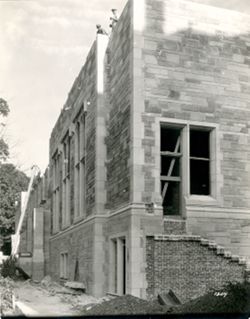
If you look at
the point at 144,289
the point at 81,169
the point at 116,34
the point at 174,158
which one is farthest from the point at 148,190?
the point at 81,169

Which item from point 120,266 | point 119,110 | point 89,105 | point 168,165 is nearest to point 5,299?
point 120,266

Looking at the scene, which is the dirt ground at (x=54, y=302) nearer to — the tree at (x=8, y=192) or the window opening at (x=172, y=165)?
the tree at (x=8, y=192)

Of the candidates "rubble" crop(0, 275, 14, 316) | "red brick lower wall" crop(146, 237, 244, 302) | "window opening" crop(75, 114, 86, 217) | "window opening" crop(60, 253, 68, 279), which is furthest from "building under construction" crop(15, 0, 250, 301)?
"window opening" crop(60, 253, 68, 279)

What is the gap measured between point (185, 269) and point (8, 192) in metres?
4.87

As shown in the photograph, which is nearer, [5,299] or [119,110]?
[5,299]

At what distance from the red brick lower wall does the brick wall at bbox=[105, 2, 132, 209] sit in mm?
1890

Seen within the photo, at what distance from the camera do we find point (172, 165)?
1592 centimetres

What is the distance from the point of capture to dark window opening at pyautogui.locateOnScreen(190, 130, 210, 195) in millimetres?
16156

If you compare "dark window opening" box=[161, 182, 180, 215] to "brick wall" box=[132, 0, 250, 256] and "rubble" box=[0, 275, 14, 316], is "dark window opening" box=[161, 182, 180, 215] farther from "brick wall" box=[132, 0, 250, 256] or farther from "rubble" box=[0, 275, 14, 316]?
"rubble" box=[0, 275, 14, 316]

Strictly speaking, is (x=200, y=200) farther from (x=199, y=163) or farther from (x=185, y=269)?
(x=185, y=269)

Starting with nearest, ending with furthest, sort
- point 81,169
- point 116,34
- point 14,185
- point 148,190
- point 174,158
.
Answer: point 14,185 < point 148,190 < point 174,158 < point 116,34 < point 81,169

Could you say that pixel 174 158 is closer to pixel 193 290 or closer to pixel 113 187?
pixel 113 187

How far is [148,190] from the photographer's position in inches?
593

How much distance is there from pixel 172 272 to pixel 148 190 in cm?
223
